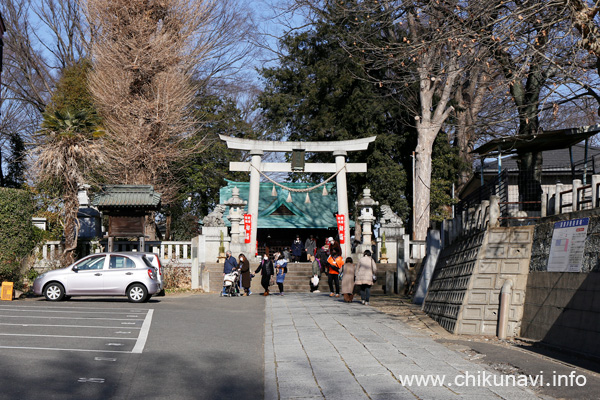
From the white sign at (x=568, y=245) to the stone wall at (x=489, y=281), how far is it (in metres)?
0.94

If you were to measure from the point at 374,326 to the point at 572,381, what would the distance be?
229 inches

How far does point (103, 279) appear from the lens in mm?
19469

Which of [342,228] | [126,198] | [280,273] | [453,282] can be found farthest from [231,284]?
[453,282]

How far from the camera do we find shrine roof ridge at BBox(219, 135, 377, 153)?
104 feet

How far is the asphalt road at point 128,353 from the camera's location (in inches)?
314

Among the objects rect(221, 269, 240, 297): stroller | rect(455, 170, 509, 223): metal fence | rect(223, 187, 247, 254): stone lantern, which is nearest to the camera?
rect(455, 170, 509, 223): metal fence

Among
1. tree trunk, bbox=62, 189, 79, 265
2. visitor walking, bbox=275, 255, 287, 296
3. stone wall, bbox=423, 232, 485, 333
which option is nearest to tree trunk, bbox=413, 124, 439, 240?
visitor walking, bbox=275, 255, 287, 296

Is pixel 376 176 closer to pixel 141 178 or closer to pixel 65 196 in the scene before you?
pixel 141 178

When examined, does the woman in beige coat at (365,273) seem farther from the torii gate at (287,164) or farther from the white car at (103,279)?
the torii gate at (287,164)

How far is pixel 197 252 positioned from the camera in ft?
93.4

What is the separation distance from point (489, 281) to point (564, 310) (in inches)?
84.1

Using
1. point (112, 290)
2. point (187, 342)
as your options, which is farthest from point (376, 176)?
point (187, 342)

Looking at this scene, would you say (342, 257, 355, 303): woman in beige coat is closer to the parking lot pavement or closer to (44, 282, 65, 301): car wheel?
the parking lot pavement

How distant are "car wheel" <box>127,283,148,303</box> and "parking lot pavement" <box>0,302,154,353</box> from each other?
1714 millimetres
